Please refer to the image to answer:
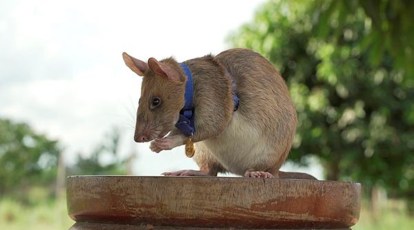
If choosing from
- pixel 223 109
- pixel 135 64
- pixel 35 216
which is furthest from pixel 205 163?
pixel 35 216

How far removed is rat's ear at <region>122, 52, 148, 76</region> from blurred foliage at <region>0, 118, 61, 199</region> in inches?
531

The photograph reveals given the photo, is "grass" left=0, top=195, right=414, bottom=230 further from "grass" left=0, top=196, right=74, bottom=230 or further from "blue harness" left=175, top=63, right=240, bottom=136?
"blue harness" left=175, top=63, right=240, bottom=136

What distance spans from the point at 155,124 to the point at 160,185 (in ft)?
0.91

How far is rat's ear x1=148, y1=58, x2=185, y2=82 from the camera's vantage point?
173 cm

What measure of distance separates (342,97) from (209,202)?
1396cm

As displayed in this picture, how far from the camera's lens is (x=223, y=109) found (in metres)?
1.82

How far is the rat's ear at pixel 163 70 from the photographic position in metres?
1.73

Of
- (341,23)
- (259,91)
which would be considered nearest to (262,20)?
(341,23)

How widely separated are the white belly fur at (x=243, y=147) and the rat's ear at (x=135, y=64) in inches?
9.1

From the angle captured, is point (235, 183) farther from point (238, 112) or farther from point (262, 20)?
point (262, 20)

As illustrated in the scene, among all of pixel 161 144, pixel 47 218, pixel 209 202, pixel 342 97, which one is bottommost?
pixel 209 202

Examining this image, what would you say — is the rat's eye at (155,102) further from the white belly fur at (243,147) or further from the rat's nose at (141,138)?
the white belly fur at (243,147)

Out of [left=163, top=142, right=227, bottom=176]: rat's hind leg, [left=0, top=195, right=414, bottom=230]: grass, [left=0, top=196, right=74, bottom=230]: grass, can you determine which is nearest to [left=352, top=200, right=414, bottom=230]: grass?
[left=0, top=195, right=414, bottom=230]: grass

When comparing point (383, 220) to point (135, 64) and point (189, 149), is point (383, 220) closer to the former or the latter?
point (189, 149)
